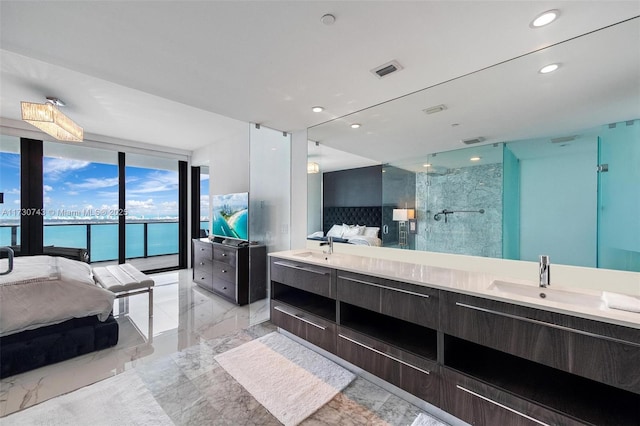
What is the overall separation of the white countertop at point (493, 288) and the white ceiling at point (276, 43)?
3.79 ft

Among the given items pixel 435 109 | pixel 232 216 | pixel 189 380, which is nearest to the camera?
pixel 189 380

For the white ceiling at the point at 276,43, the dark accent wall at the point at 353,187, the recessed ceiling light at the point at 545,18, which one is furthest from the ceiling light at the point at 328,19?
the dark accent wall at the point at 353,187

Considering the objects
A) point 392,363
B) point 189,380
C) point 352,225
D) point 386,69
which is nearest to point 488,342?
point 392,363

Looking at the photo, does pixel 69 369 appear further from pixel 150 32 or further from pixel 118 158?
pixel 118 158

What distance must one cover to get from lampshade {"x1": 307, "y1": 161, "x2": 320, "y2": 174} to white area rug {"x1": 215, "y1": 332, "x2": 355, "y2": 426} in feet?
6.44

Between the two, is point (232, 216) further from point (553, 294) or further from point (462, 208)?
point (553, 294)

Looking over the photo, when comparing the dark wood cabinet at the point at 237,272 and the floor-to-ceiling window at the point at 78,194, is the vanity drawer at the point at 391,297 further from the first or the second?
the floor-to-ceiling window at the point at 78,194

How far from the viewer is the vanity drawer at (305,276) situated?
2221 mm

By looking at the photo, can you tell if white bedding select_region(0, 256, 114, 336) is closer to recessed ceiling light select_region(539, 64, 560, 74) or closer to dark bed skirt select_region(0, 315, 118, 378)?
dark bed skirt select_region(0, 315, 118, 378)

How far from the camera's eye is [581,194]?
156 centimetres

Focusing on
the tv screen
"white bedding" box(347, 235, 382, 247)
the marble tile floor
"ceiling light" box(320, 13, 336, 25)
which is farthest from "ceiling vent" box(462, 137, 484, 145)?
the tv screen

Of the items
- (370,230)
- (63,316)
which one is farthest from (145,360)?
(370,230)

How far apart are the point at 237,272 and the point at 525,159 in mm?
3333

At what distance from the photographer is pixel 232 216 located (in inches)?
164
